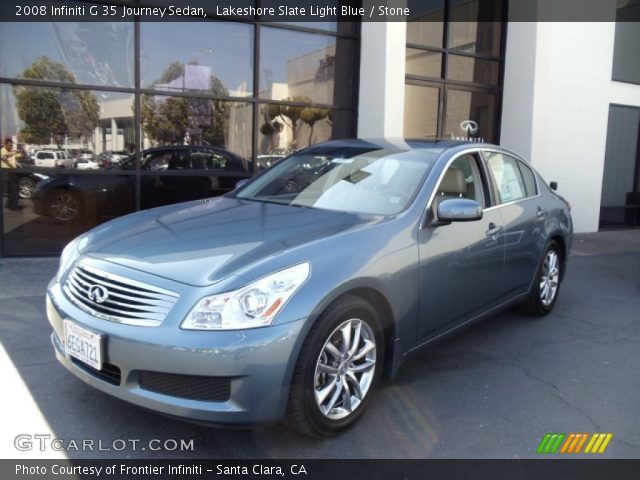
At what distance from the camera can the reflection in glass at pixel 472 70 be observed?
10576 mm

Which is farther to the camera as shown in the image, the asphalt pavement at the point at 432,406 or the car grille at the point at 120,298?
the asphalt pavement at the point at 432,406

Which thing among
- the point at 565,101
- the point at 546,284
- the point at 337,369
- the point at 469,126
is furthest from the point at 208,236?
the point at 565,101

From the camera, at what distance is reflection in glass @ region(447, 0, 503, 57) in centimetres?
1050

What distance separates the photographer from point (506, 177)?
→ 4.62 meters

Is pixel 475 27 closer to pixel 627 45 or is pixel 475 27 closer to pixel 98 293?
pixel 627 45

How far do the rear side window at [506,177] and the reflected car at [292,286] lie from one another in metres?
0.08

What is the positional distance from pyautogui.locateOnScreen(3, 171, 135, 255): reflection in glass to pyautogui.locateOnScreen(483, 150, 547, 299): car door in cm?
520

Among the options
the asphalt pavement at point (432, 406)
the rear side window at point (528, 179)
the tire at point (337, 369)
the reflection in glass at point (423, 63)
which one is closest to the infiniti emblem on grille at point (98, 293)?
the asphalt pavement at point (432, 406)

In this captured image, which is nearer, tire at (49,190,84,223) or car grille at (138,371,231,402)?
car grille at (138,371,231,402)

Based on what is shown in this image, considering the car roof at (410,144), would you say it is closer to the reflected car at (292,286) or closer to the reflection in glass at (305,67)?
the reflected car at (292,286)

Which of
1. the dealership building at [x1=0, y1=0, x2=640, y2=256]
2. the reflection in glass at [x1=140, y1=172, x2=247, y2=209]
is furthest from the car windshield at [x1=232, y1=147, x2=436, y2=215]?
the reflection in glass at [x1=140, y1=172, x2=247, y2=209]

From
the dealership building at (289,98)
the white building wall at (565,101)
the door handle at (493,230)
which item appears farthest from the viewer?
the white building wall at (565,101)

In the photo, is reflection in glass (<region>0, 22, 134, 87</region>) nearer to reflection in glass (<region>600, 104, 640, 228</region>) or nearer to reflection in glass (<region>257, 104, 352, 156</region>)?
reflection in glass (<region>257, 104, 352, 156</region>)

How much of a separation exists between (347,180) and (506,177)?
1538 mm
